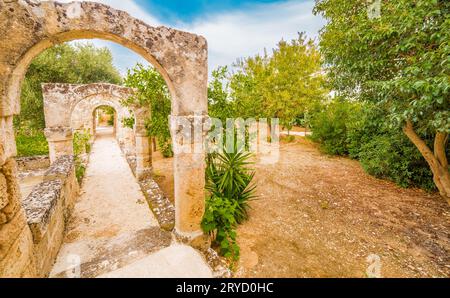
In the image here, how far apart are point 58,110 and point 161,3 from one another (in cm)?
437

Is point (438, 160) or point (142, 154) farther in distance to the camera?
point (142, 154)

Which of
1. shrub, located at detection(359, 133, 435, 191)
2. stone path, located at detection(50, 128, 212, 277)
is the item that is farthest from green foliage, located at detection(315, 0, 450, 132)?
stone path, located at detection(50, 128, 212, 277)

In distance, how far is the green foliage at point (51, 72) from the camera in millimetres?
10055

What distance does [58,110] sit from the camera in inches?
234

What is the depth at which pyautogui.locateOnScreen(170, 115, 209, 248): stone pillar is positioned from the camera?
2898 mm

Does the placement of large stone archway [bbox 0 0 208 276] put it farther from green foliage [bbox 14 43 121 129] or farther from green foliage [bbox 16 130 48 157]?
green foliage [bbox 14 43 121 129]

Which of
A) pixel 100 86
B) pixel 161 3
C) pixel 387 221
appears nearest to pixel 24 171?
pixel 100 86

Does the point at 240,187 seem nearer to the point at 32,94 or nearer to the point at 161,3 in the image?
the point at 161,3

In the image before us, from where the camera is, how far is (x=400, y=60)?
4.35 m

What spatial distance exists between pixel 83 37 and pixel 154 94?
8.45 feet

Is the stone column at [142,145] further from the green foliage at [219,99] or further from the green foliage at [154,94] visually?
the green foliage at [219,99]

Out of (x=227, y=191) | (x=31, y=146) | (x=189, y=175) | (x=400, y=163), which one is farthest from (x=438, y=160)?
(x=31, y=146)

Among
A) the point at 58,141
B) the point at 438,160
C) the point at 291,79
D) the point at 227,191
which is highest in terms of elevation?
the point at 291,79

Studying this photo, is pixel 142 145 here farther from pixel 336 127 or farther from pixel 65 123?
pixel 336 127
